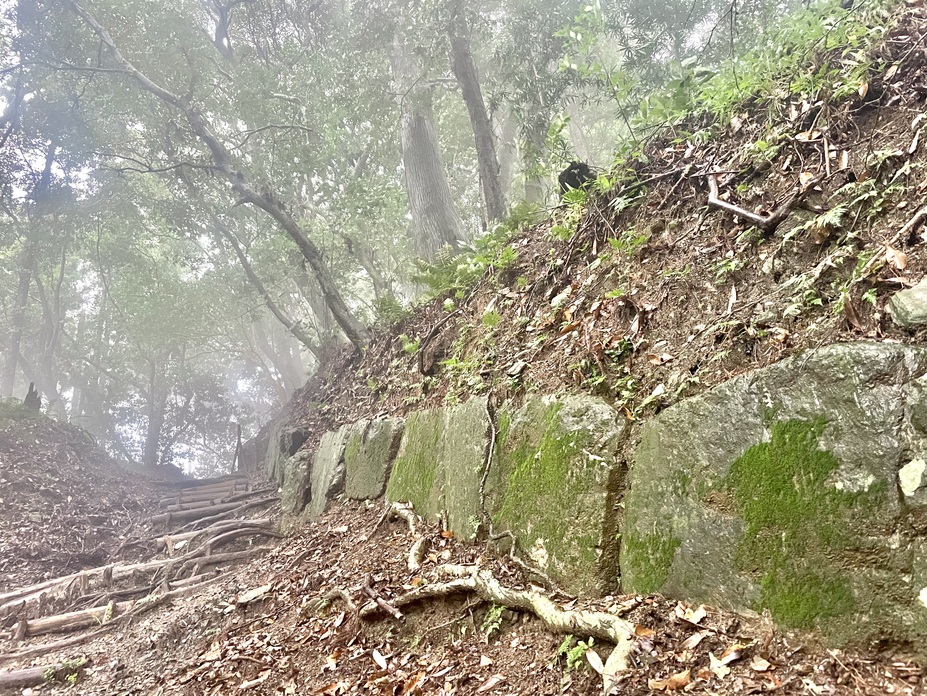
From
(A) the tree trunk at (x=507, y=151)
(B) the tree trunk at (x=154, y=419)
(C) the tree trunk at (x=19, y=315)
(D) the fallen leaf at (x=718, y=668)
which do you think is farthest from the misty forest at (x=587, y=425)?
(B) the tree trunk at (x=154, y=419)

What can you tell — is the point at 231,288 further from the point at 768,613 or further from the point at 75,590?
the point at 768,613

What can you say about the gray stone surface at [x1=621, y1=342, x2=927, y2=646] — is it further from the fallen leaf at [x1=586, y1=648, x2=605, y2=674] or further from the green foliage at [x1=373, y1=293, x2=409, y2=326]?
the green foliage at [x1=373, y1=293, x2=409, y2=326]

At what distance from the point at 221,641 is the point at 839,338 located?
5.38 metres

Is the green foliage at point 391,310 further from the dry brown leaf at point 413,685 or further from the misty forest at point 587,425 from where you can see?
the dry brown leaf at point 413,685

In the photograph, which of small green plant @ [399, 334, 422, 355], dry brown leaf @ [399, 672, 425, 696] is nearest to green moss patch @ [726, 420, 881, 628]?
dry brown leaf @ [399, 672, 425, 696]

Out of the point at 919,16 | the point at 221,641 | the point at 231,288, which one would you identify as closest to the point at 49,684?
the point at 221,641

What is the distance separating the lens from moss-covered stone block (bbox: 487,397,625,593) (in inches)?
121

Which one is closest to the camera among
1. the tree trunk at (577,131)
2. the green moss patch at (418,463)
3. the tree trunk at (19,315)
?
the green moss patch at (418,463)

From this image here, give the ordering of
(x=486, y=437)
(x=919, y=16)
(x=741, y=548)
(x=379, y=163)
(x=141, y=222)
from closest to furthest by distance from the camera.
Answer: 1. (x=741, y=548)
2. (x=919, y=16)
3. (x=486, y=437)
4. (x=379, y=163)
5. (x=141, y=222)

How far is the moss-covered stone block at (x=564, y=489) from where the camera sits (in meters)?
3.06

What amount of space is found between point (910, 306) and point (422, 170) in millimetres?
9069

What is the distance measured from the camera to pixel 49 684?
17.0 ft

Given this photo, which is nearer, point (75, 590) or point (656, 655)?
point (656, 655)

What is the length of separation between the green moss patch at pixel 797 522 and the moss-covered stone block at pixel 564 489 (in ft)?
2.61
